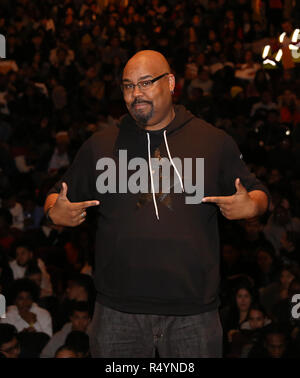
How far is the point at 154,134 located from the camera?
11.5 feet


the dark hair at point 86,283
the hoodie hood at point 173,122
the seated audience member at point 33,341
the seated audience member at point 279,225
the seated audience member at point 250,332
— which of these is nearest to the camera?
the hoodie hood at point 173,122

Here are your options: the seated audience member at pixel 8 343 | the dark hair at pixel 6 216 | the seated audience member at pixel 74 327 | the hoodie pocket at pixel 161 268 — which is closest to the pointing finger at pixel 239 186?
the hoodie pocket at pixel 161 268

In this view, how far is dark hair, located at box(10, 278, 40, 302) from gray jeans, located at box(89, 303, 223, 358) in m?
4.22

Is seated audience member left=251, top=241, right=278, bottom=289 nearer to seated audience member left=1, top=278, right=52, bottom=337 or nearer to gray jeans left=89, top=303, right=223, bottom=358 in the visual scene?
seated audience member left=1, top=278, right=52, bottom=337

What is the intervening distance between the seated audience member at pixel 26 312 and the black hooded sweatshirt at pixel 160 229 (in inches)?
160

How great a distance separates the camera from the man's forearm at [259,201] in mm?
3311

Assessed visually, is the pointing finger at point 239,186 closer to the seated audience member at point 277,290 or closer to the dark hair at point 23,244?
the seated audience member at point 277,290

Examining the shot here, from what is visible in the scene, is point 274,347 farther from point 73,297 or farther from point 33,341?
point 33,341

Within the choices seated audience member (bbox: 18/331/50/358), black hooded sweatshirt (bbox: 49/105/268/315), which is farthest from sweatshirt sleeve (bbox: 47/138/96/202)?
seated audience member (bbox: 18/331/50/358)

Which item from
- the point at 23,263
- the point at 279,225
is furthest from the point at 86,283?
the point at 279,225

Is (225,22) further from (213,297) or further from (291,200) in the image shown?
(213,297)

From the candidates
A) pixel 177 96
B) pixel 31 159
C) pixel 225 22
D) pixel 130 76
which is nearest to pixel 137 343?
pixel 130 76

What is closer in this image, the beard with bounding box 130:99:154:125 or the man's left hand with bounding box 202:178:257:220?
the man's left hand with bounding box 202:178:257:220

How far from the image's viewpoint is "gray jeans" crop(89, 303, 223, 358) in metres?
3.23
